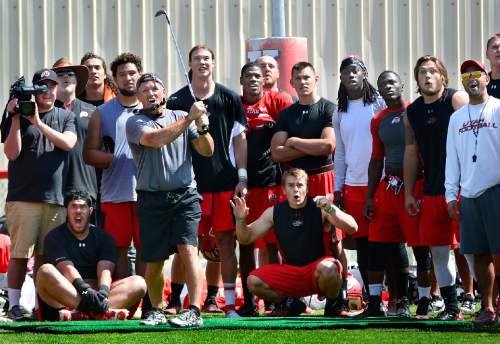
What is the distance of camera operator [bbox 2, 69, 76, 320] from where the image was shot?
1184 centimetres

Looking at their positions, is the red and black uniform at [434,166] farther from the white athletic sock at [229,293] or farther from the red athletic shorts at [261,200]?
the white athletic sock at [229,293]

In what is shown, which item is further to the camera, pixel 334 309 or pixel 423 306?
pixel 334 309

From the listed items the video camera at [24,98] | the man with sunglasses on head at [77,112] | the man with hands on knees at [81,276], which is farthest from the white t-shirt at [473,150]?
the video camera at [24,98]

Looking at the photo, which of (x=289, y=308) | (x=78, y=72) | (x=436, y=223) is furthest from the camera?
(x=78, y=72)

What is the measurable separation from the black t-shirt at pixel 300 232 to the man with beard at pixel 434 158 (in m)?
0.77

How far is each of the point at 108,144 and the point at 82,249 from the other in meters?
1.04

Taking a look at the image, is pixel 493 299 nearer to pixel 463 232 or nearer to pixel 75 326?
pixel 463 232

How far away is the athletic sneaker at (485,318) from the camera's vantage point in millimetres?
10312

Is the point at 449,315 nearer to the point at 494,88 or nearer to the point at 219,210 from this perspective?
the point at 494,88

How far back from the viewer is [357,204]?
39.8ft

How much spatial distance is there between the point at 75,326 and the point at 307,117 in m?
2.90

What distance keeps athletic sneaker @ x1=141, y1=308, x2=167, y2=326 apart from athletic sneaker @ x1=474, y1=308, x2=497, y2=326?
2291 mm

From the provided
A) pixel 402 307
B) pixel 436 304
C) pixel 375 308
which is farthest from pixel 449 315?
A: pixel 436 304

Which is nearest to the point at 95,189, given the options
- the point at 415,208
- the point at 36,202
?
the point at 36,202
